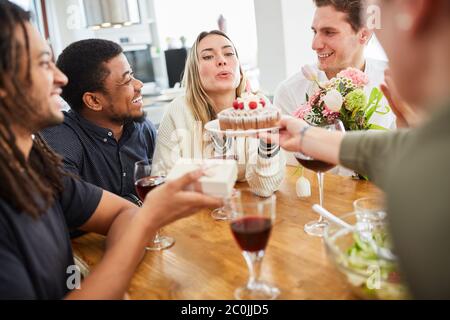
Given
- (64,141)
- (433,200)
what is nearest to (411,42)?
(433,200)

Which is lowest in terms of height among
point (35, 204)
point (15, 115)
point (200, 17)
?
point (35, 204)

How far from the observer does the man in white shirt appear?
101 inches


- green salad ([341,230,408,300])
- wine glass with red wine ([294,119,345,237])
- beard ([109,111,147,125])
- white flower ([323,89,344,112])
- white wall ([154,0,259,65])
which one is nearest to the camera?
green salad ([341,230,408,300])

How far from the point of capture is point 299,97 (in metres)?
2.74

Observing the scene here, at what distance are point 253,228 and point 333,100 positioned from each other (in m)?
0.73

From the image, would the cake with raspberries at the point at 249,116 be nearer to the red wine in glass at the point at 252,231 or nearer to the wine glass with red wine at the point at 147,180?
the wine glass with red wine at the point at 147,180

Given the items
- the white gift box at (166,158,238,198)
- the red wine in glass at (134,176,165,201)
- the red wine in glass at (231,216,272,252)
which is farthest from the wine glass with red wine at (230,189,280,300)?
the red wine in glass at (134,176,165,201)

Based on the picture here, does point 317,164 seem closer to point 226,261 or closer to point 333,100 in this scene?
point 333,100

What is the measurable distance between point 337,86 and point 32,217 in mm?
1142

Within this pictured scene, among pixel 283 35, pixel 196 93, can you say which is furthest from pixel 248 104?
pixel 283 35

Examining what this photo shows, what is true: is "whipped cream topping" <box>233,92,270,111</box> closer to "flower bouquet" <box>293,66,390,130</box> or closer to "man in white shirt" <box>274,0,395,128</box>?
"flower bouquet" <box>293,66,390,130</box>

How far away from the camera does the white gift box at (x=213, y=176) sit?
1.08m

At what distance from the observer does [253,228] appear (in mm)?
942

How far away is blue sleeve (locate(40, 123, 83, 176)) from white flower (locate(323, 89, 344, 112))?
1162mm
